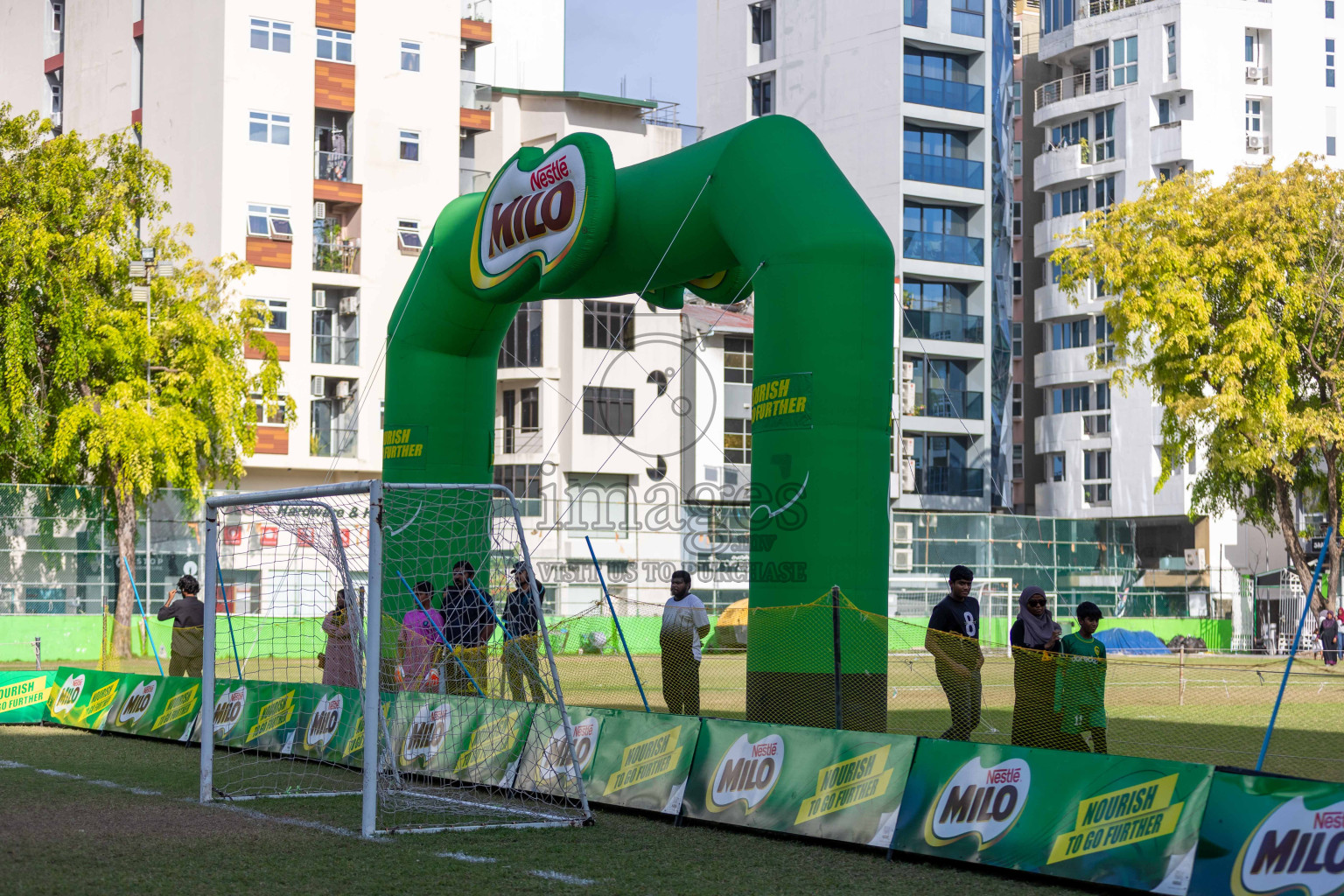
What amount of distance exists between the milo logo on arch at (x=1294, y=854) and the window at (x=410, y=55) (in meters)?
43.5

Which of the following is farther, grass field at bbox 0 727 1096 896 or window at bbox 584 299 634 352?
window at bbox 584 299 634 352

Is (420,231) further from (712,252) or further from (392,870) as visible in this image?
(392,870)

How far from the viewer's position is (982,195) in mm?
57688

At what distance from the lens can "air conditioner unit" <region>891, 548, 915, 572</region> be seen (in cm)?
4784

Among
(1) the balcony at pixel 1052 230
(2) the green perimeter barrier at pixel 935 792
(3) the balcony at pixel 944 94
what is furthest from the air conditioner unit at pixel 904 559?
(2) the green perimeter barrier at pixel 935 792

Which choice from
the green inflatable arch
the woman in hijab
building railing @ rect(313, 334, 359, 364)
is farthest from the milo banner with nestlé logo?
building railing @ rect(313, 334, 359, 364)

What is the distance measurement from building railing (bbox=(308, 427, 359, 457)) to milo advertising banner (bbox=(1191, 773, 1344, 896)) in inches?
1508

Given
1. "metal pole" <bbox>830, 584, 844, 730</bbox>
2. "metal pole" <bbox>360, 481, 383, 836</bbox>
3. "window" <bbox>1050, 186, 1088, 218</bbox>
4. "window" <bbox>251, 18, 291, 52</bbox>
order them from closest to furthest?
"metal pole" <bbox>360, 481, 383, 836</bbox> → "metal pole" <bbox>830, 584, 844, 730</bbox> → "window" <bbox>251, 18, 291, 52</bbox> → "window" <bbox>1050, 186, 1088, 218</bbox>

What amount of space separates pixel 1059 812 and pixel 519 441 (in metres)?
40.0

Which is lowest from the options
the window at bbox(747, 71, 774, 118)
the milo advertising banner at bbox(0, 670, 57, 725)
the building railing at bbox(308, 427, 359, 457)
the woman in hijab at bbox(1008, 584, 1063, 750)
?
the milo advertising banner at bbox(0, 670, 57, 725)

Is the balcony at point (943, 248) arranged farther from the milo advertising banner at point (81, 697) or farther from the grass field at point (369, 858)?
the grass field at point (369, 858)

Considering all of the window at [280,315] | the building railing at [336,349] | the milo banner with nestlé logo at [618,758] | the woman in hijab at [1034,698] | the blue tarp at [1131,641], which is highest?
the window at [280,315]

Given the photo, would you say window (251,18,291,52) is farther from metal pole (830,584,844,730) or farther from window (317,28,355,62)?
metal pole (830,584,844,730)

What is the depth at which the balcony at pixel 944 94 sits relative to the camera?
56.7 meters
